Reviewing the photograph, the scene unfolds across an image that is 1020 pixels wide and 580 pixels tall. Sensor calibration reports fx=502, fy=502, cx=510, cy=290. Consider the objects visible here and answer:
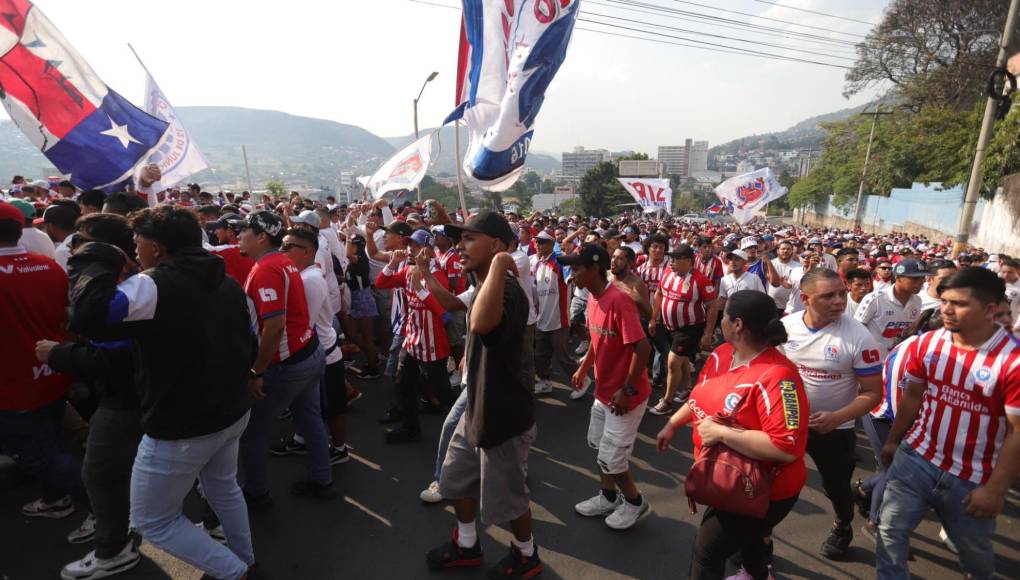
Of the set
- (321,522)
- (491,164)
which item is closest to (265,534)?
(321,522)

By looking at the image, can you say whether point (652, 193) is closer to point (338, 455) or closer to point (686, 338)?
point (686, 338)

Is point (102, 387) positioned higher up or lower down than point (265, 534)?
higher up

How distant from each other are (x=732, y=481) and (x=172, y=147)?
9.27 m

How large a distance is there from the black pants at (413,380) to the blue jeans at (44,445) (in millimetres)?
2225

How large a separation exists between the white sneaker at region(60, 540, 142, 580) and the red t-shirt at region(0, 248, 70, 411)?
0.94 meters

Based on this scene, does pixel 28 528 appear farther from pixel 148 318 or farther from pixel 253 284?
pixel 148 318

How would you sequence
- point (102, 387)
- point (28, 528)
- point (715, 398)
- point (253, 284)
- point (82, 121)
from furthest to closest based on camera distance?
point (82, 121), point (28, 528), point (253, 284), point (102, 387), point (715, 398)

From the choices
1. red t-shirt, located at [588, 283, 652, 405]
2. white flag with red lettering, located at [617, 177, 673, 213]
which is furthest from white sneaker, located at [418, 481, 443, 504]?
white flag with red lettering, located at [617, 177, 673, 213]

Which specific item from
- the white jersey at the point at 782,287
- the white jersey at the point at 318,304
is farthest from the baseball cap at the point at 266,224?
the white jersey at the point at 782,287

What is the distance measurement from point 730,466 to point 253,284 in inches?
109

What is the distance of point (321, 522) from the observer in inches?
135

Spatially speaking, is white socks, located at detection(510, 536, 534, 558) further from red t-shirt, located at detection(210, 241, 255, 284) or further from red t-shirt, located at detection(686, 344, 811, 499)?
red t-shirt, located at detection(210, 241, 255, 284)

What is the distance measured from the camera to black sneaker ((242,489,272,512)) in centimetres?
347

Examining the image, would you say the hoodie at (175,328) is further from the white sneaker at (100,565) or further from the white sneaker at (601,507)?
the white sneaker at (601,507)
